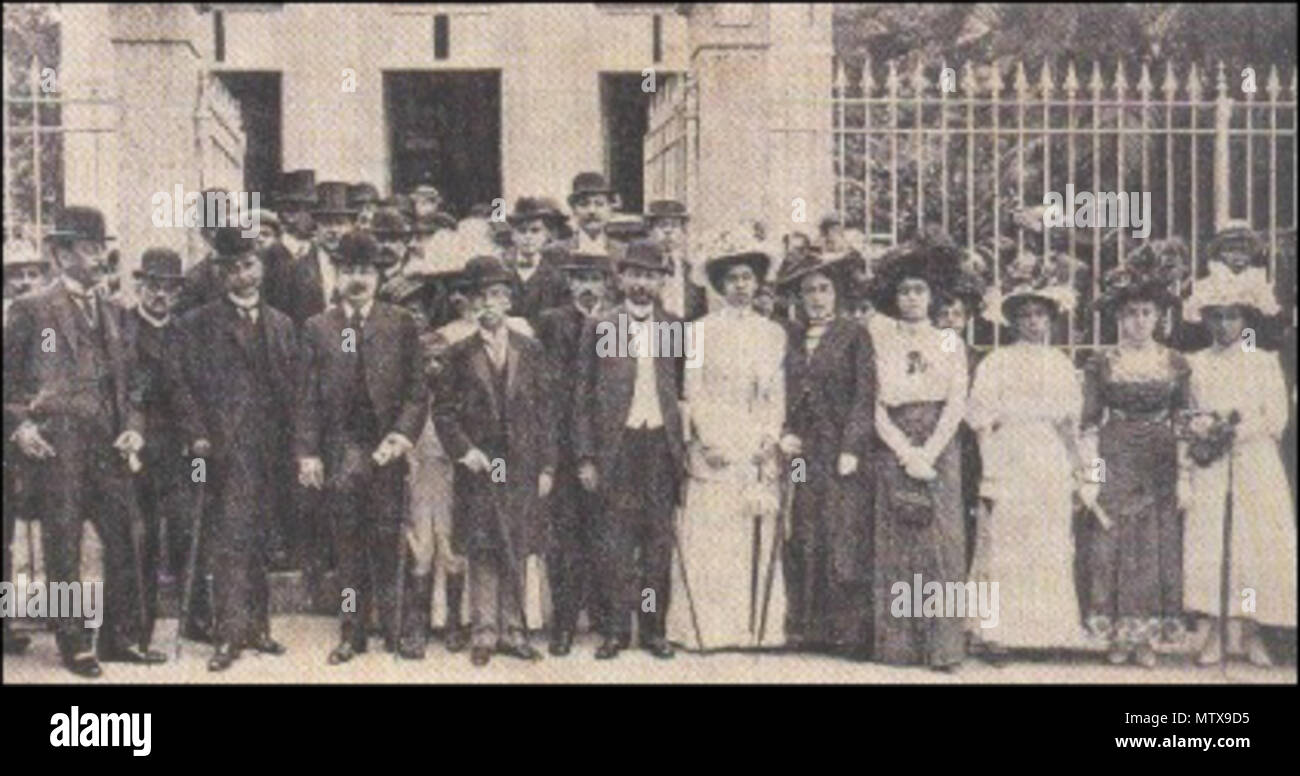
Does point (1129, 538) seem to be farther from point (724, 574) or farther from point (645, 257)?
point (645, 257)

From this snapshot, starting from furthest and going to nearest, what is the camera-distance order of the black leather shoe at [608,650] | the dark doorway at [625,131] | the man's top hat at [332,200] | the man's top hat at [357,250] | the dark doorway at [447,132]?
the dark doorway at [447,132] → the dark doorway at [625,131] → the man's top hat at [332,200] → the black leather shoe at [608,650] → the man's top hat at [357,250]

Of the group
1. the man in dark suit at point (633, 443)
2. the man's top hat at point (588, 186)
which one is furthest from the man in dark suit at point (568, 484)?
the man's top hat at point (588, 186)

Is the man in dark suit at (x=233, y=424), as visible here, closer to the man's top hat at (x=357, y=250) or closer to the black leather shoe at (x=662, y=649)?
the man's top hat at (x=357, y=250)

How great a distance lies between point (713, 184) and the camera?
9.70m

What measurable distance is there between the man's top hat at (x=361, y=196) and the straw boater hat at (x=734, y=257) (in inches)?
70.7

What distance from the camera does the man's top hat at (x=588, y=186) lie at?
381 inches

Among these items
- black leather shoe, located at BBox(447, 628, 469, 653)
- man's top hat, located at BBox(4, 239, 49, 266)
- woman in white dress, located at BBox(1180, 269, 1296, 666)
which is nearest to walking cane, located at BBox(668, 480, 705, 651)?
black leather shoe, located at BBox(447, 628, 469, 653)

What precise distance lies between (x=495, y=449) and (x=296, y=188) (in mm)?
1918

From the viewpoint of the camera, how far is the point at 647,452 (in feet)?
29.0

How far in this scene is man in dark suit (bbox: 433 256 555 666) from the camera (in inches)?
346

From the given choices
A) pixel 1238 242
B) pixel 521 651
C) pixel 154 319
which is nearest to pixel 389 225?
pixel 154 319

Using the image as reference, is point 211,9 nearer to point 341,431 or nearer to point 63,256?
point 63,256

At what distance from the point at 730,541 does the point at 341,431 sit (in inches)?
75.3
